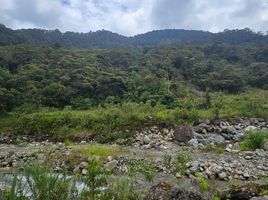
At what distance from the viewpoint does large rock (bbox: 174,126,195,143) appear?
2920 cm

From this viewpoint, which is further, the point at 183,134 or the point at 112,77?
the point at 112,77

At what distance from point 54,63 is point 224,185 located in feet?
145

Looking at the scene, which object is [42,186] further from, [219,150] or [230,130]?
[230,130]

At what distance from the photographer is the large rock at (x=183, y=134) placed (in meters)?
29.2

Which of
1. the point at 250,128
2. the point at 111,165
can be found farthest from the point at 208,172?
the point at 250,128

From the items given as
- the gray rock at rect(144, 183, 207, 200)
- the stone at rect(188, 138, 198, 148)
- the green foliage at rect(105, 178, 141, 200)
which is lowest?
the stone at rect(188, 138, 198, 148)

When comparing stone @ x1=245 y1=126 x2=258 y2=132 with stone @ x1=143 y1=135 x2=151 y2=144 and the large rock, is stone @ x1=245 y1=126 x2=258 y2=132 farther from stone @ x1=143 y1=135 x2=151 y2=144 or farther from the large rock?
stone @ x1=143 y1=135 x2=151 y2=144

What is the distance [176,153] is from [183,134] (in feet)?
15.3

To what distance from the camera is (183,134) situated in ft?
96.6

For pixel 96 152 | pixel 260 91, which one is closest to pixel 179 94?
pixel 260 91

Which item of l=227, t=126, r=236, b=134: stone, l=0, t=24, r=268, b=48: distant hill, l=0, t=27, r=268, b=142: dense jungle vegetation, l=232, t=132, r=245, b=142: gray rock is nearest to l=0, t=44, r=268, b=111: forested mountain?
l=0, t=27, r=268, b=142: dense jungle vegetation

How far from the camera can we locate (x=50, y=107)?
4369 centimetres

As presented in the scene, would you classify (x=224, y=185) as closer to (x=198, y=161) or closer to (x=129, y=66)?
(x=198, y=161)

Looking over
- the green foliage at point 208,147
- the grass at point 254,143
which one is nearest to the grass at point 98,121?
the green foliage at point 208,147
